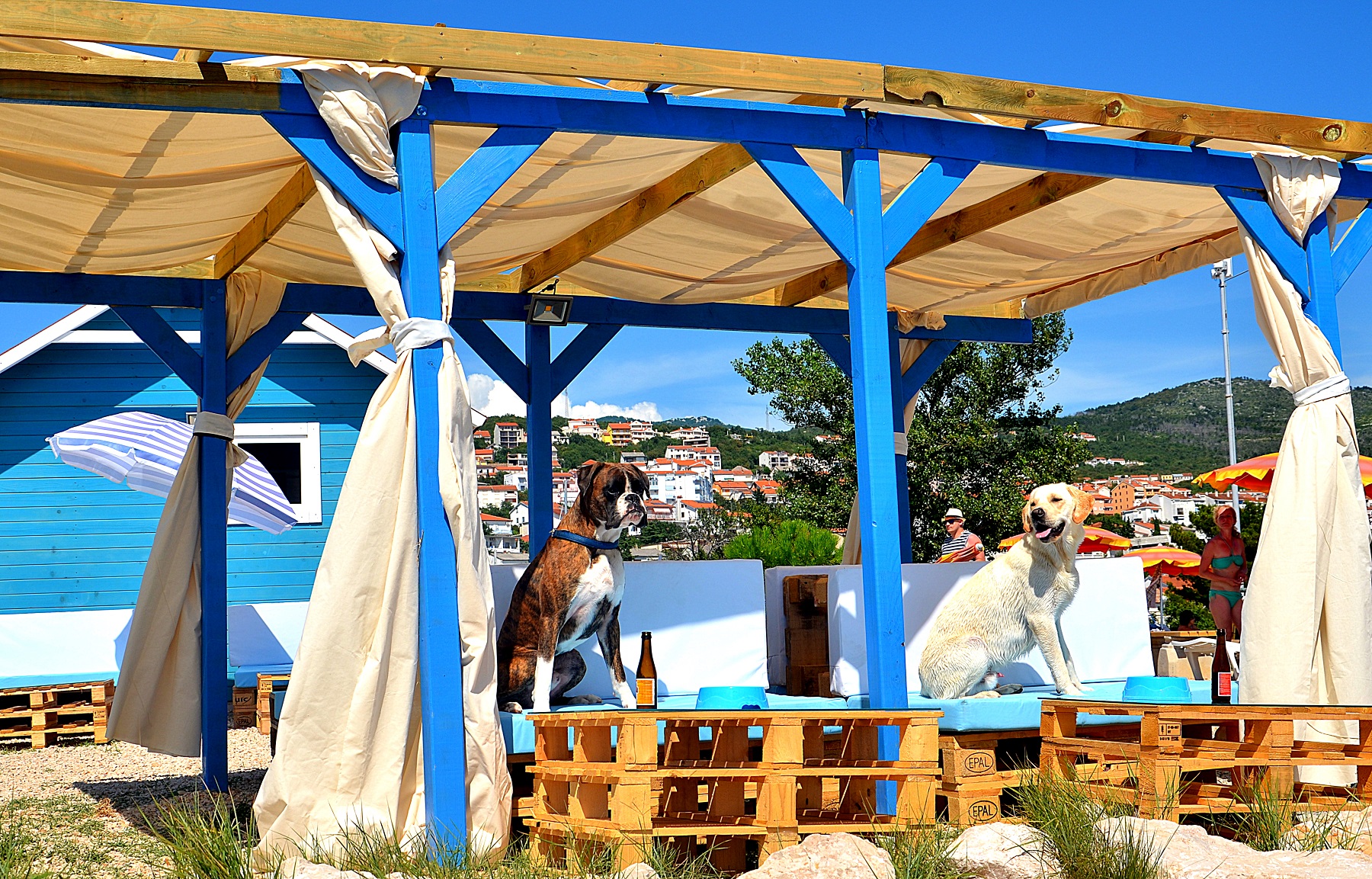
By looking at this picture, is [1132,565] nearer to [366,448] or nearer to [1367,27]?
[366,448]

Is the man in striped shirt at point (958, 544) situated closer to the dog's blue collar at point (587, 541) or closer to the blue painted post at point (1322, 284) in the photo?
the blue painted post at point (1322, 284)

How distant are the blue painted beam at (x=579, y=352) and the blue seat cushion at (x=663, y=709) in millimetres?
3116

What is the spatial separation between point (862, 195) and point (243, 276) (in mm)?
4031

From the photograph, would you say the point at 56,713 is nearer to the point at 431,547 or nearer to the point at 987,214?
the point at 431,547

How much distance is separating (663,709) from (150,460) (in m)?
6.75

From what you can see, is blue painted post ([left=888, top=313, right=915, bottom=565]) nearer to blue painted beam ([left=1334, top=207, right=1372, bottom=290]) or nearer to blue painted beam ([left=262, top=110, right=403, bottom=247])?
blue painted beam ([left=1334, top=207, right=1372, bottom=290])

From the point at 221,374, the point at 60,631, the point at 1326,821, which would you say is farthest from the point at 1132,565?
the point at 60,631

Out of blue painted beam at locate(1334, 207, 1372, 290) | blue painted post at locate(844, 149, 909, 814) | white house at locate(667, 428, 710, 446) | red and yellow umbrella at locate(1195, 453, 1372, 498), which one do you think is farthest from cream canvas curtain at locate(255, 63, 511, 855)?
white house at locate(667, 428, 710, 446)

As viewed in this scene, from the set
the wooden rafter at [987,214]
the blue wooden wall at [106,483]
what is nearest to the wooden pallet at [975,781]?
the wooden rafter at [987,214]

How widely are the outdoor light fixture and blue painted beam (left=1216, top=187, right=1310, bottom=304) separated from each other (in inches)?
169

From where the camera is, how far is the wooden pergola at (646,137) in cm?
442

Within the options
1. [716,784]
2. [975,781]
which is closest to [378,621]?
[716,784]

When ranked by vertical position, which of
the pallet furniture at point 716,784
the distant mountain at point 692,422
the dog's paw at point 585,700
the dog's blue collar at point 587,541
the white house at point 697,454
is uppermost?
the distant mountain at point 692,422

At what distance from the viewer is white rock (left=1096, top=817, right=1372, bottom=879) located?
12.6 feet
